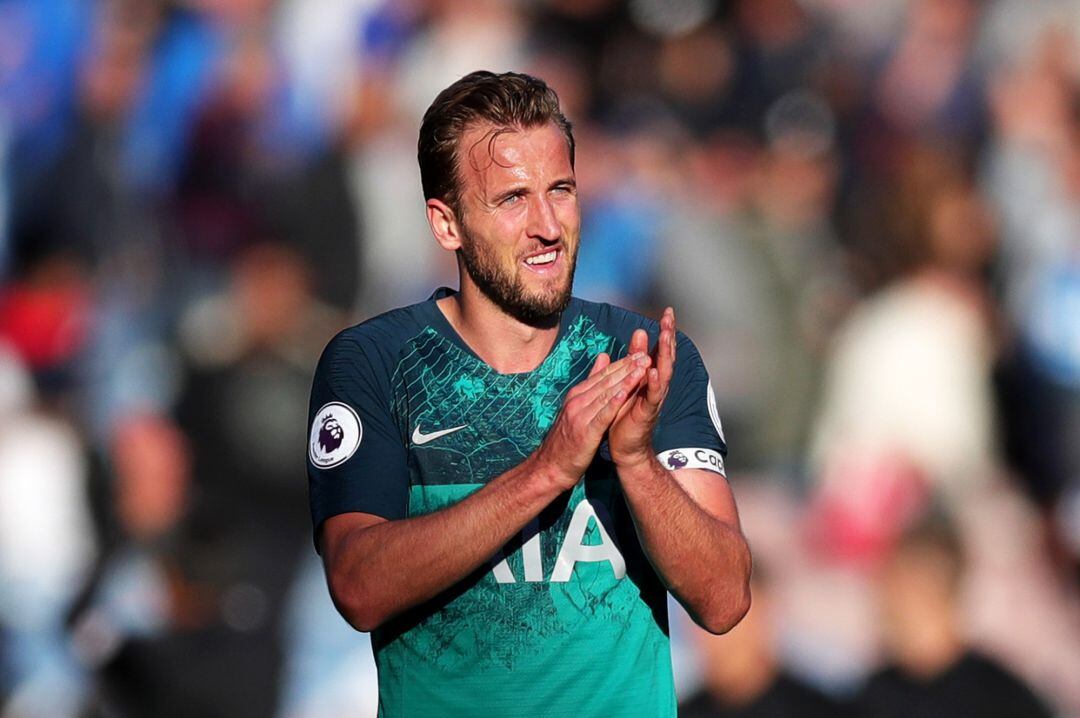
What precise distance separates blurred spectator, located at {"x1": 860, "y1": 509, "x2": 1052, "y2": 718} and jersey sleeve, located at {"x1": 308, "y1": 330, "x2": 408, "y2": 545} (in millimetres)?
4817

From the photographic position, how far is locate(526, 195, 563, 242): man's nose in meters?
3.27

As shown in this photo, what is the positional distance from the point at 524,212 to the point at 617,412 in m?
0.63

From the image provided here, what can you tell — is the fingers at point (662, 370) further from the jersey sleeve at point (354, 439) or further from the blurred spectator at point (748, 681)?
the blurred spectator at point (748, 681)

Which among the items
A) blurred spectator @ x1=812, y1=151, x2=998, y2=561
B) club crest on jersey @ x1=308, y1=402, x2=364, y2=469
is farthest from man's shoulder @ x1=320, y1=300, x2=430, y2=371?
blurred spectator @ x1=812, y1=151, x2=998, y2=561

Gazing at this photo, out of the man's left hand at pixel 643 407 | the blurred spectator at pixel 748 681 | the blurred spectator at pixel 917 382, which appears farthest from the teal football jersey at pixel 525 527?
the blurred spectator at pixel 917 382

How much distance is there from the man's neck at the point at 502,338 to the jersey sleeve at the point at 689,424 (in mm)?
300

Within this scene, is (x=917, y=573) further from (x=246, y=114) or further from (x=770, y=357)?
(x=246, y=114)

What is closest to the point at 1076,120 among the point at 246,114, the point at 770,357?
the point at 770,357

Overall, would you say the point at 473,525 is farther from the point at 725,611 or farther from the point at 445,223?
the point at 445,223

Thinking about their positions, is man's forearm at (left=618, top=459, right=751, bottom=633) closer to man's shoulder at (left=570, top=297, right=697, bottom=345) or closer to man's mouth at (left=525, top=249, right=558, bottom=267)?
man's shoulder at (left=570, top=297, right=697, bottom=345)

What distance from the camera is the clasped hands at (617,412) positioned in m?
2.90

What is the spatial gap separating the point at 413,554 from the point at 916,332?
5.49 meters

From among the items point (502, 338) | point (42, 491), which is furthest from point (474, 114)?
point (42, 491)

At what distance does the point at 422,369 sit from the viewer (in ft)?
11.1
